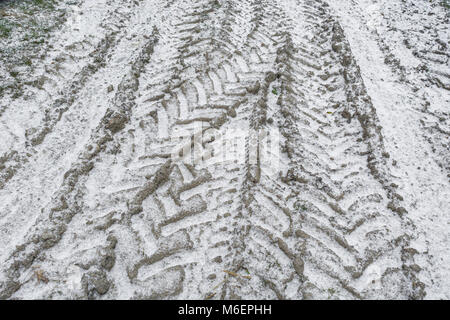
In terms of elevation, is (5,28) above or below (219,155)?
above

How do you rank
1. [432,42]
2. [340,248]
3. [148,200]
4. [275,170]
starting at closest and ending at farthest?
[340,248], [148,200], [275,170], [432,42]

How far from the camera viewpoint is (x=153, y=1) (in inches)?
219

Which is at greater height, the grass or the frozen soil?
the grass

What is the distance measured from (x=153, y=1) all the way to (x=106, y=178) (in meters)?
4.17

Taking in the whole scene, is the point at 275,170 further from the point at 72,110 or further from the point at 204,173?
the point at 72,110

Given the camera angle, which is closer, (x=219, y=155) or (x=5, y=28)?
(x=219, y=155)

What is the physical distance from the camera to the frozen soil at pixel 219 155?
94.7 inches

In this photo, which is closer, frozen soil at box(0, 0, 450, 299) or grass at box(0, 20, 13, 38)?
frozen soil at box(0, 0, 450, 299)

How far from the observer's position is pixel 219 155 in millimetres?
3166

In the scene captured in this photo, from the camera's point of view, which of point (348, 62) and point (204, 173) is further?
point (348, 62)

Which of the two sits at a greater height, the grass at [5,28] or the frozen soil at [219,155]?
the grass at [5,28]

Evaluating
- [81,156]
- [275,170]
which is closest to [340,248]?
[275,170]

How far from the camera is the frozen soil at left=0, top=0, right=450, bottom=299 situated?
2.40 m

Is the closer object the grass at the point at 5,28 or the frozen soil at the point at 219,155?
the frozen soil at the point at 219,155
